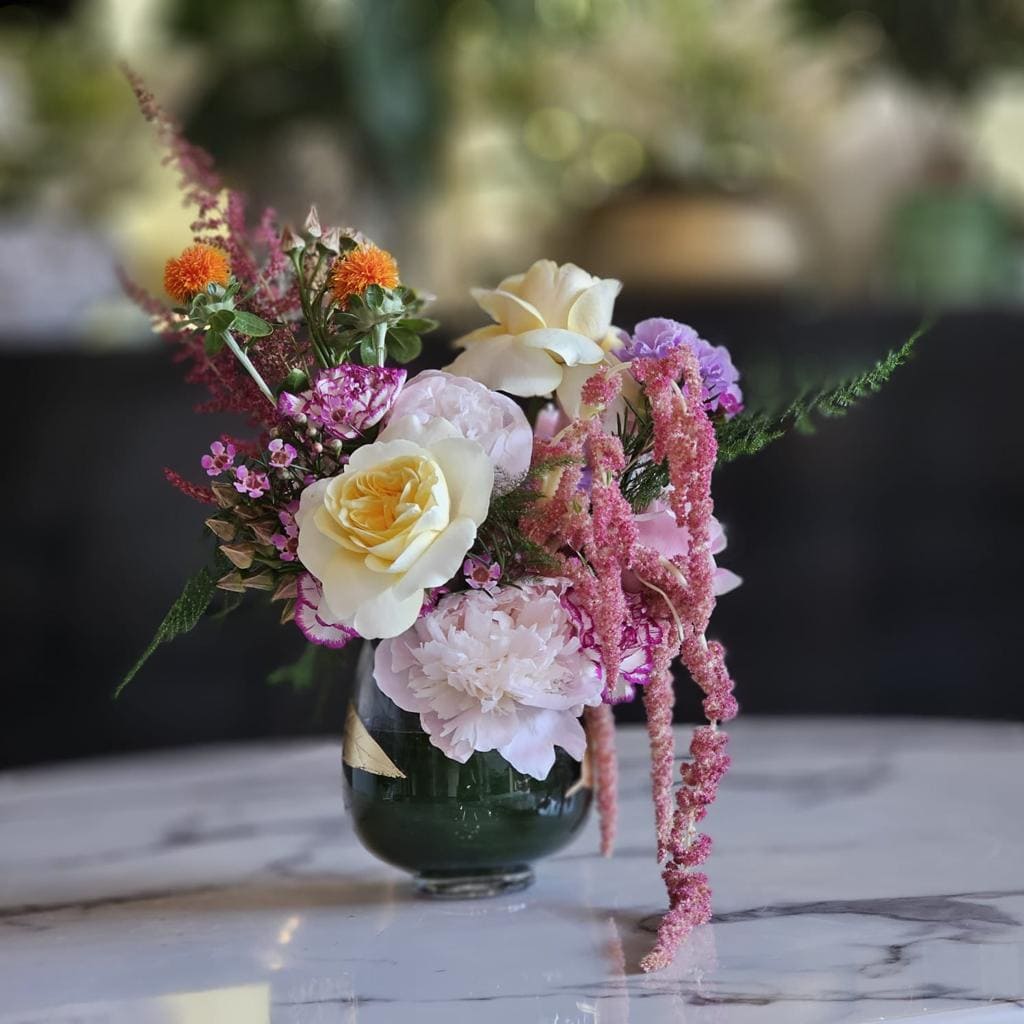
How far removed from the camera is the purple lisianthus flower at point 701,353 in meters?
0.69

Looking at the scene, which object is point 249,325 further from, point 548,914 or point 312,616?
point 548,914

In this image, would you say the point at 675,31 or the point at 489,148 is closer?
the point at 675,31

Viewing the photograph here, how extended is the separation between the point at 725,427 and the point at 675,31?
5.22 feet

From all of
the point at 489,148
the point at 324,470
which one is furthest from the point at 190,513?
the point at 324,470

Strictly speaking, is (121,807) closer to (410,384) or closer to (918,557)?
(410,384)

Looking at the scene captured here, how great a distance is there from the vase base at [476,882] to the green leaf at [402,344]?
0.27 metres

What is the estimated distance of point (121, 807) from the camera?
1072 millimetres

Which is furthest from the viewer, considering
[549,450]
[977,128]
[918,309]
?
[977,128]

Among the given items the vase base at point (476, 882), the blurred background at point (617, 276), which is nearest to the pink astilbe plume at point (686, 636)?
the vase base at point (476, 882)

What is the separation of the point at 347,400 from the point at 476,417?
58mm

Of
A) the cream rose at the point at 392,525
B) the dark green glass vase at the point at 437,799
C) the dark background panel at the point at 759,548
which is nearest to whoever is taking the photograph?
the cream rose at the point at 392,525

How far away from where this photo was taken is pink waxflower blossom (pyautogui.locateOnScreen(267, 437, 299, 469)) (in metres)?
0.66

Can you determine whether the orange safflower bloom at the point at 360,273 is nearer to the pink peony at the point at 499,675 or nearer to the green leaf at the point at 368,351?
the green leaf at the point at 368,351

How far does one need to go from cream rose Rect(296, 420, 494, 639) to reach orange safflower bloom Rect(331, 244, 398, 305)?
8 centimetres
